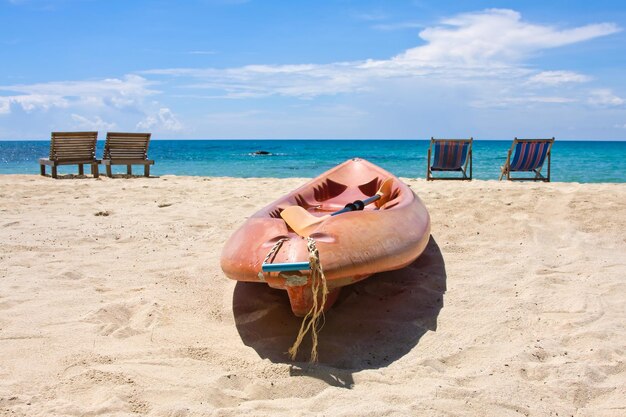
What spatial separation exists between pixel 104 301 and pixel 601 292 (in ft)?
10.4

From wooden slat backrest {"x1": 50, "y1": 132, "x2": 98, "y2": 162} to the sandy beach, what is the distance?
4.95 meters

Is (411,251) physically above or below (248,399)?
above

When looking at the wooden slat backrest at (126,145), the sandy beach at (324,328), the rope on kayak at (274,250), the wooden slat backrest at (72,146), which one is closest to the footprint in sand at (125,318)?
the sandy beach at (324,328)

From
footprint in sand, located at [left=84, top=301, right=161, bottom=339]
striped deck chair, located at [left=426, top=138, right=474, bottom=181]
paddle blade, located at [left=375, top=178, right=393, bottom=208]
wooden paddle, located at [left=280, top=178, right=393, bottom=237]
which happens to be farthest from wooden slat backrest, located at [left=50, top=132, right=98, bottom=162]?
wooden paddle, located at [left=280, top=178, right=393, bottom=237]

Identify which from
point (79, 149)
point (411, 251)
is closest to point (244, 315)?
point (411, 251)

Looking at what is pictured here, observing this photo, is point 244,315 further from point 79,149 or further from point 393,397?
point 79,149

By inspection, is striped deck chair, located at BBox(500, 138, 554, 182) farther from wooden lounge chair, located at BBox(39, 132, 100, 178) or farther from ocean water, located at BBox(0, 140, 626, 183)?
wooden lounge chair, located at BBox(39, 132, 100, 178)

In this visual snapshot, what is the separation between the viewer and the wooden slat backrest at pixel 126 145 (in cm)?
1000

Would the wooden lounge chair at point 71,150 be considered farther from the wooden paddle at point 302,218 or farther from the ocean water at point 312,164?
the wooden paddle at point 302,218

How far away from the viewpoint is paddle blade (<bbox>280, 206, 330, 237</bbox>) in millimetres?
3227

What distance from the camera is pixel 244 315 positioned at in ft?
10.5

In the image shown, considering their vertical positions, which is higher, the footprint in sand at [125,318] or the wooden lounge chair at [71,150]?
the wooden lounge chair at [71,150]

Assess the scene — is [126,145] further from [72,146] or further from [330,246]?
[330,246]

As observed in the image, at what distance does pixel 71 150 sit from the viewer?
9.90 metres
